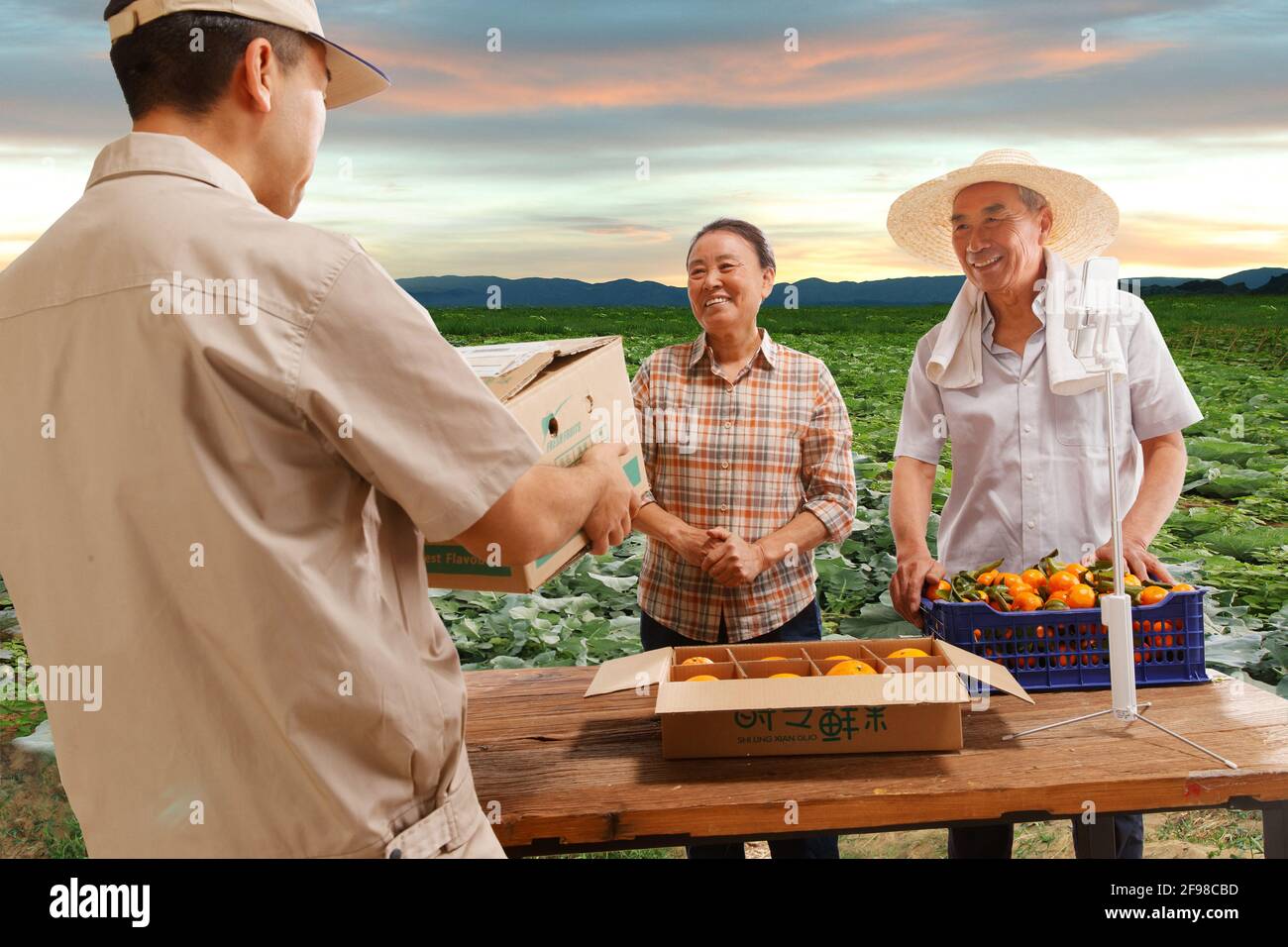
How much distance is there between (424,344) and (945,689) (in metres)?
1.08

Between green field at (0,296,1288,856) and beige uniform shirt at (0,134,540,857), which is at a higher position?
beige uniform shirt at (0,134,540,857)

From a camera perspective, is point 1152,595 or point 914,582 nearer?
Result: point 1152,595

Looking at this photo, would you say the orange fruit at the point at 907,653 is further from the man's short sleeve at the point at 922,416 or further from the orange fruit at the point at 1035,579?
the man's short sleeve at the point at 922,416

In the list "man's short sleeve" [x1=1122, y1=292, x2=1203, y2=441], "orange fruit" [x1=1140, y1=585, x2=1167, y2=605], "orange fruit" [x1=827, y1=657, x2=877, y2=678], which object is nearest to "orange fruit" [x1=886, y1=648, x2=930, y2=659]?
"orange fruit" [x1=827, y1=657, x2=877, y2=678]

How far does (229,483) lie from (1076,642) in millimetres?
1671

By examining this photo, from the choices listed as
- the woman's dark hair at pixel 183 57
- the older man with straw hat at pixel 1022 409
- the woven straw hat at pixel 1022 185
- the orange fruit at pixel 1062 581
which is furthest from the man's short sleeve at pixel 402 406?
the woven straw hat at pixel 1022 185

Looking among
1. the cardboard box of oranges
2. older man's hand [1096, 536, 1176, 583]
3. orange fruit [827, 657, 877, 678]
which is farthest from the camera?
older man's hand [1096, 536, 1176, 583]

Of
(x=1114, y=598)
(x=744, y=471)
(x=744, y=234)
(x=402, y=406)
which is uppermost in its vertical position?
(x=744, y=234)

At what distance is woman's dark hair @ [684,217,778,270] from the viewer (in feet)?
10.0

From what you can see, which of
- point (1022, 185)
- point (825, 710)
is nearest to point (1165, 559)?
point (1022, 185)

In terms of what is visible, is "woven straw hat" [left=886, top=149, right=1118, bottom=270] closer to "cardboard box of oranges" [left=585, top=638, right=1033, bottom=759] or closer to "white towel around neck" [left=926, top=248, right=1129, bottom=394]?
"white towel around neck" [left=926, top=248, right=1129, bottom=394]

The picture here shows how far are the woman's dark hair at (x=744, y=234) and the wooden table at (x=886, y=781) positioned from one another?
1525mm

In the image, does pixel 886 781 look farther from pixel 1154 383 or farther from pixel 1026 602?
pixel 1154 383

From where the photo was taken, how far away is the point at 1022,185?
2.71 metres
